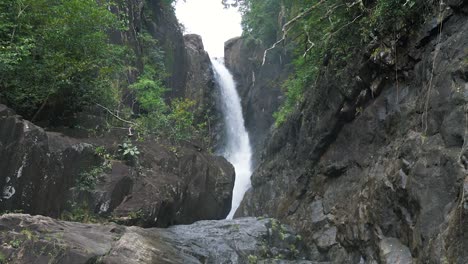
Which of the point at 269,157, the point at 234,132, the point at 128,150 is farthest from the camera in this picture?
the point at 234,132

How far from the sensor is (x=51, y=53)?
9633mm

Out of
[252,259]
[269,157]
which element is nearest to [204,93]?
[269,157]

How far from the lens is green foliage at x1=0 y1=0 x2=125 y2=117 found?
883 centimetres

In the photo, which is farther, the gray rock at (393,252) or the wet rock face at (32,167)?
the wet rock face at (32,167)

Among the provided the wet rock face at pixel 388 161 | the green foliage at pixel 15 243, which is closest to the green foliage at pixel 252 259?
the wet rock face at pixel 388 161

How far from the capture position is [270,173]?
50.3 feet

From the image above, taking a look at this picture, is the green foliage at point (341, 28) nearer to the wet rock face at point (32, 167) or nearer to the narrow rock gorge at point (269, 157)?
the narrow rock gorge at point (269, 157)

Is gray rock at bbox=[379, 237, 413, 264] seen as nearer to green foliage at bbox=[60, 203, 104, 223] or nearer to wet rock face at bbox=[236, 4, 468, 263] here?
wet rock face at bbox=[236, 4, 468, 263]

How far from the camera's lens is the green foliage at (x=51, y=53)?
883 centimetres

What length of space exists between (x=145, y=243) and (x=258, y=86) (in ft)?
61.3

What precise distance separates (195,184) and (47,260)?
306 inches

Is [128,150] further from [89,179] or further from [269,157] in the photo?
[269,157]

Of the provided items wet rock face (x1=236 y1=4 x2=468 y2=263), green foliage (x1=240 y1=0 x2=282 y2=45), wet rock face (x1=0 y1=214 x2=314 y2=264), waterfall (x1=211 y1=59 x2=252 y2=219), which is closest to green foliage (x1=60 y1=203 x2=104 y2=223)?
wet rock face (x1=0 y1=214 x2=314 y2=264)

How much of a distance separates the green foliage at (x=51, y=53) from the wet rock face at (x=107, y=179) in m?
1.11
